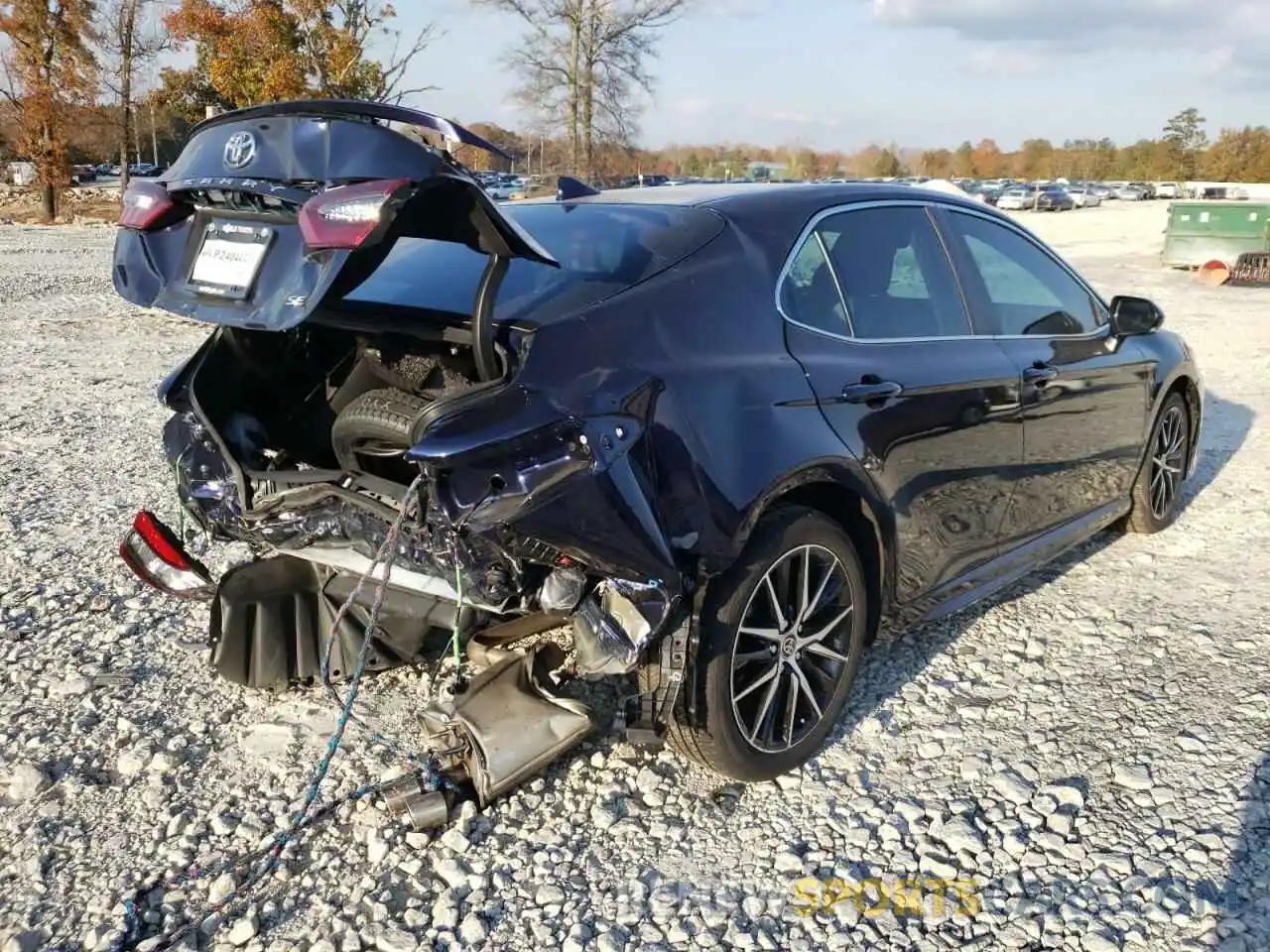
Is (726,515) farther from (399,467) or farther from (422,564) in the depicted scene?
(399,467)

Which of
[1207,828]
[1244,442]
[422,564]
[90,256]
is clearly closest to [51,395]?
[422,564]

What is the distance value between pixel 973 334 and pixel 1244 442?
15.4 feet

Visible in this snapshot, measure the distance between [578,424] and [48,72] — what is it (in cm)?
3965

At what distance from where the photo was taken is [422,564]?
276 cm

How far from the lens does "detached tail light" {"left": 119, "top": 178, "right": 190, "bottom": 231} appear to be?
2768mm

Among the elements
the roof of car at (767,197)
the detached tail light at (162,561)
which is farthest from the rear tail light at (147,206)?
the roof of car at (767,197)

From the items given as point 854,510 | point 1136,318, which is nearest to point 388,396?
point 854,510

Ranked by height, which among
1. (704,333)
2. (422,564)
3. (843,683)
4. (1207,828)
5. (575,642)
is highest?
(704,333)

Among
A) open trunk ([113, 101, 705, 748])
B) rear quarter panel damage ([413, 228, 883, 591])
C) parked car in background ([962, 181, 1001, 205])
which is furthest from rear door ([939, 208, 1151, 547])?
parked car in background ([962, 181, 1001, 205])

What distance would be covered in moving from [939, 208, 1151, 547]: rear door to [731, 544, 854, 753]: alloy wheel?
3.69 ft

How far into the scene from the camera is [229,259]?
2625 millimetres

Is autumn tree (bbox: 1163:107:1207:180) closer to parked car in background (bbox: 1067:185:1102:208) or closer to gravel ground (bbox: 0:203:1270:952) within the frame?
parked car in background (bbox: 1067:185:1102:208)

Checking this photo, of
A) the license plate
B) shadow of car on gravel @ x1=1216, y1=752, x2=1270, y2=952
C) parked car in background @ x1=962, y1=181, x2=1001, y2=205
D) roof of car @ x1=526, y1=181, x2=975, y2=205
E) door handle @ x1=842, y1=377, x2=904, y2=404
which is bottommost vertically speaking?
shadow of car on gravel @ x1=1216, y1=752, x2=1270, y2=952

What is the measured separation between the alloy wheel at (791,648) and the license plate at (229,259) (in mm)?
1581
